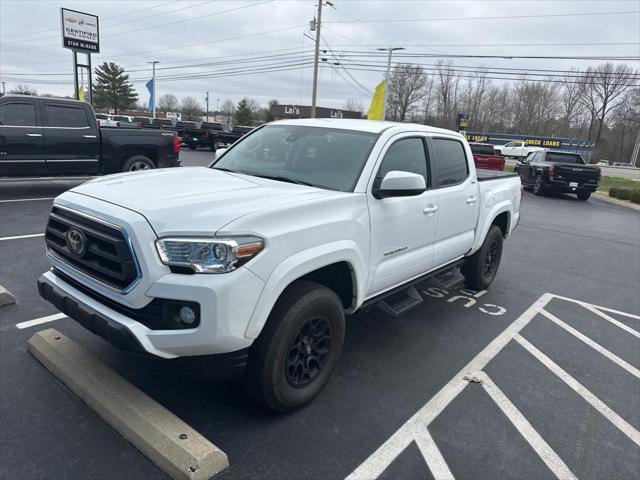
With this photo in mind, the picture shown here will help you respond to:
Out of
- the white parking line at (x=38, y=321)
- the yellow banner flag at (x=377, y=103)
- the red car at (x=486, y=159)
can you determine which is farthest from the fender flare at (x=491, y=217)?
the yellow banner flag at (x=377, y=103)

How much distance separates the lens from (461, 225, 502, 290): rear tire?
5613mm

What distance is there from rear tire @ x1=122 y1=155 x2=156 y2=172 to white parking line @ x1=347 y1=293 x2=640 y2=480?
9.05 metres

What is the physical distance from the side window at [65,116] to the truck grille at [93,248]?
783cm

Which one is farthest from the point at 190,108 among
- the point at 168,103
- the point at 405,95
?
the point at 405,95

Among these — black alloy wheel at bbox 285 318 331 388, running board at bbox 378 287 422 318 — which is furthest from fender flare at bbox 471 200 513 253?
black alloy wheel at bbox 285 318 331 388

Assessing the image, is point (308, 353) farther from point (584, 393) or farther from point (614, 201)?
point (614, 201)

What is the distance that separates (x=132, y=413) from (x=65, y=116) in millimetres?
9001

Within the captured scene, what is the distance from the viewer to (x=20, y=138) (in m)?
9.22

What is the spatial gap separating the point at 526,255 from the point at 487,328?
3978mm

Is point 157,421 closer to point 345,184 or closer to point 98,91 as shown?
point 345,184

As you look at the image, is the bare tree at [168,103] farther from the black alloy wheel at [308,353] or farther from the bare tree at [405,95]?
the black alloy wheel at [308,353]

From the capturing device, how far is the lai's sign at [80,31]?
69.4 ft

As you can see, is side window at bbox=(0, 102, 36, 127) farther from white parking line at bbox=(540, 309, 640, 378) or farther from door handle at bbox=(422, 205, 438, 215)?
white parking line at bbox=(540, 309, 640, 378)

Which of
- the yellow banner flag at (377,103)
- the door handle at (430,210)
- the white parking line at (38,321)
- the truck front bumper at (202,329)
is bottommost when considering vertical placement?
the white parking line at (38,321)
